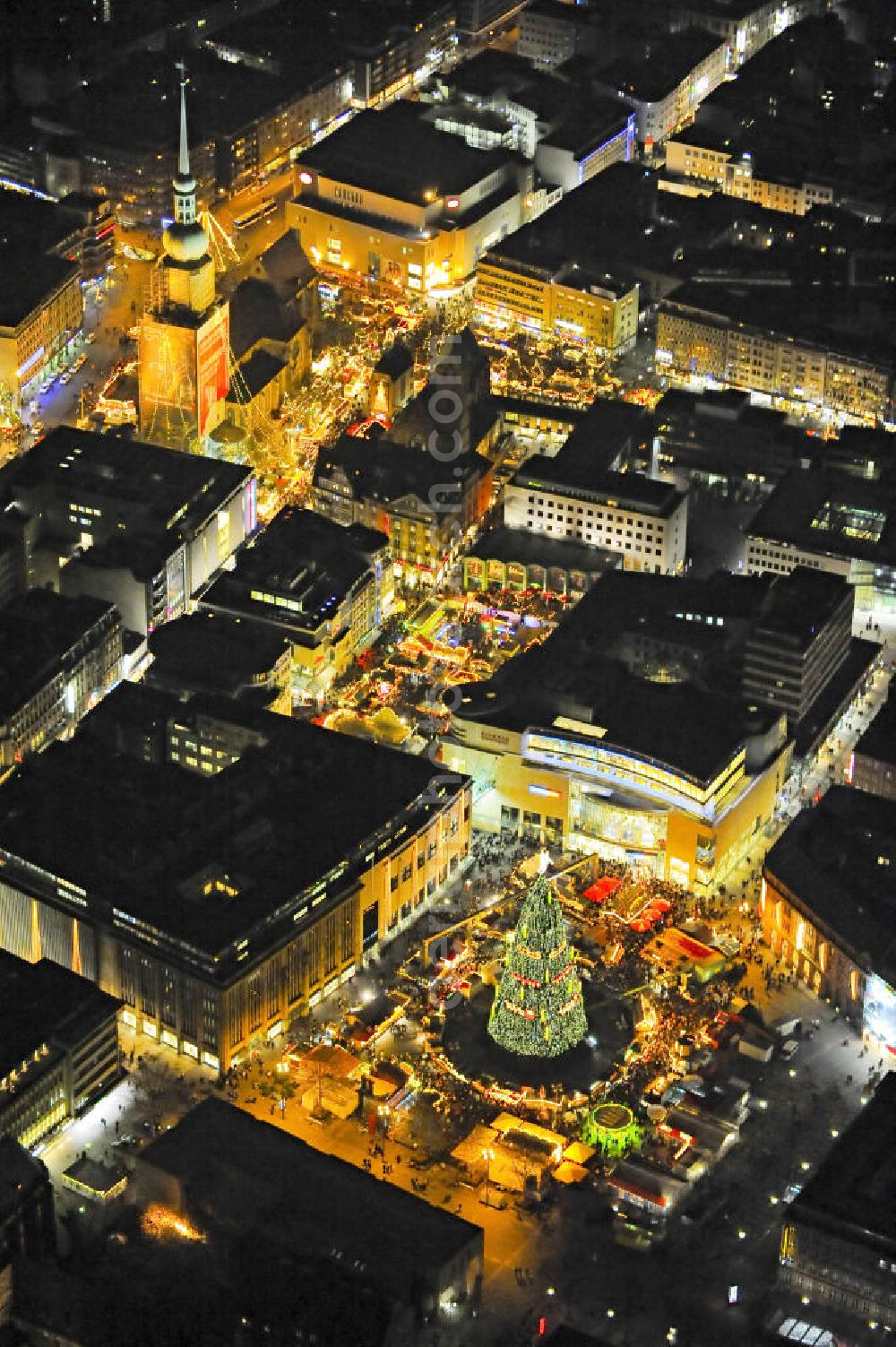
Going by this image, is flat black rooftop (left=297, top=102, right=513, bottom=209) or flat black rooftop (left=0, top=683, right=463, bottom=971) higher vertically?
flat black rooftop (left=297, top=102, right=513, bottom=209)

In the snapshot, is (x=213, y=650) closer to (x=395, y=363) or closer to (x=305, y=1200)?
(x=395, y=363)

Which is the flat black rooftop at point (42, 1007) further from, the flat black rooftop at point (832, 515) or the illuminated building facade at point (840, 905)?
the flat black rooftop at point (832, 515)

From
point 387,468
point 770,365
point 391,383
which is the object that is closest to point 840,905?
point 387,468

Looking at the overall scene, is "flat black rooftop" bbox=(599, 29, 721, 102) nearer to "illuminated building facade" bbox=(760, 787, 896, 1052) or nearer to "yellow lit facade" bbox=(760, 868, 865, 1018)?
"illuminated building facade" bbox=(760, 787, 896, 1052)

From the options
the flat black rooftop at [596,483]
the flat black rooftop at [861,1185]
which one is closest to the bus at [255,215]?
the flat black rooftop at [596,483]

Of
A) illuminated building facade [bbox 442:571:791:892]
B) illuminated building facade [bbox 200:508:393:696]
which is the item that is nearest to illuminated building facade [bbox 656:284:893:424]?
illuminated building facade [bbox 200:508:393:696]

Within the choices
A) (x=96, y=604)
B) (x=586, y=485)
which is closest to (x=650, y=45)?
(x=586, y=485)
